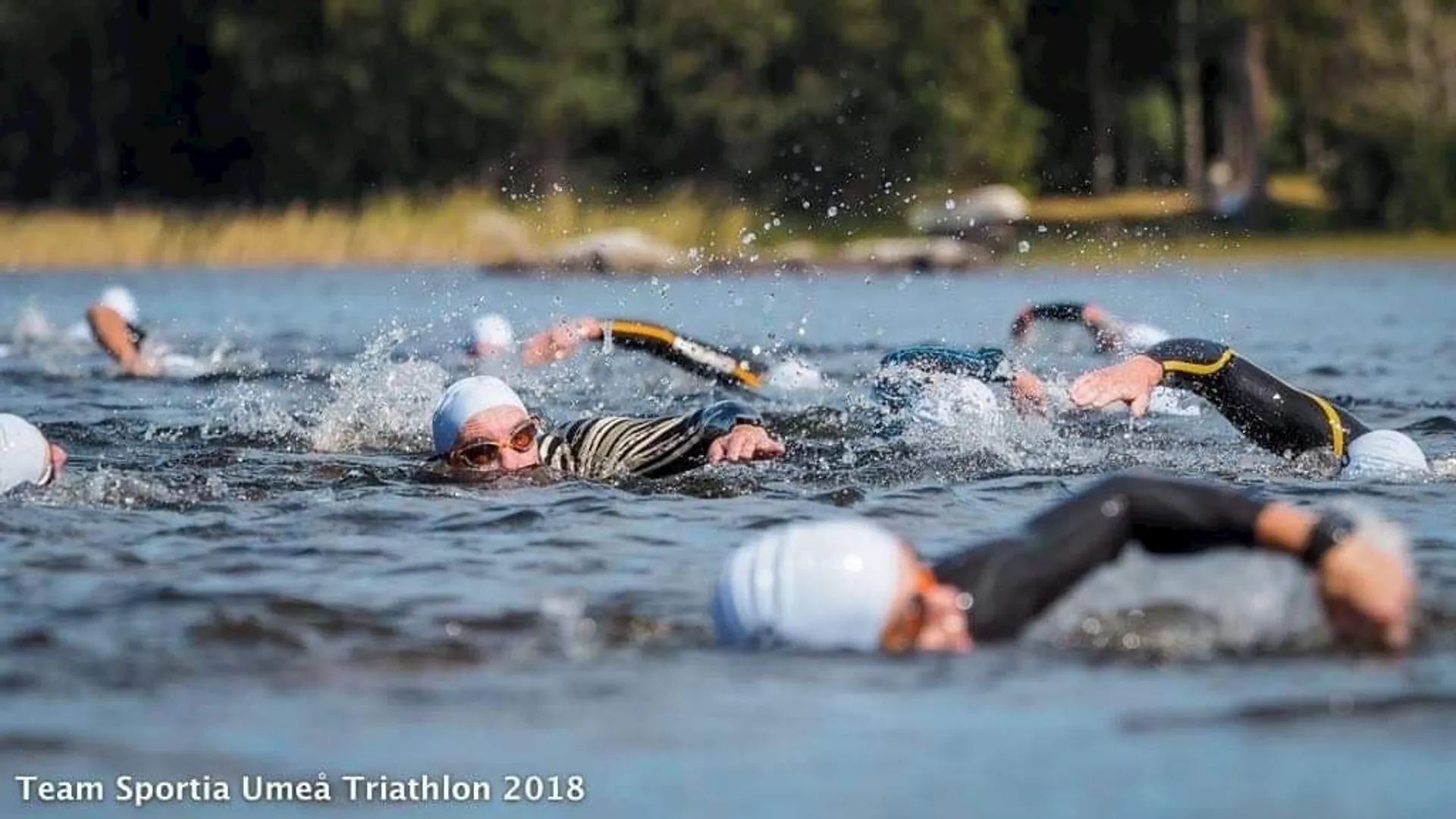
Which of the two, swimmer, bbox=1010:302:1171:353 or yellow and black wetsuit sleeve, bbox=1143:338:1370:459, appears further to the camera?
swimmer, bbox=1010:302:1171:353

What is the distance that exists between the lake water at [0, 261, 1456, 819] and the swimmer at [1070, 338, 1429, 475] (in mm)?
178

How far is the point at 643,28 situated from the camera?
222 ft

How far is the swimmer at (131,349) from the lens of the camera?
68.7 ft

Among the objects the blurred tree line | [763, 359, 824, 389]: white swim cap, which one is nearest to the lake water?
[763, 359, 824, 389]: white swim cap

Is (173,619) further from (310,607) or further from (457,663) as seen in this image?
(457,663)

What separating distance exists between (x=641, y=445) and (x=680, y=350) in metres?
2.12

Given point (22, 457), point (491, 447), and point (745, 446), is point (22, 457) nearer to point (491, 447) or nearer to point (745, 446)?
point (491, 447)

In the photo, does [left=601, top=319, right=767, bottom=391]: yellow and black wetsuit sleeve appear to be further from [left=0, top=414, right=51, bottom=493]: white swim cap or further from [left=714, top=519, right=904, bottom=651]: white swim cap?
[left=714, top=519, right=904, bottom=651]: white swim cap

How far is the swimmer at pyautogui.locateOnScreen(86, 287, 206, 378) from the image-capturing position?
68.7 ft

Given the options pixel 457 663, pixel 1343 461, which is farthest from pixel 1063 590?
pixel 1343 461

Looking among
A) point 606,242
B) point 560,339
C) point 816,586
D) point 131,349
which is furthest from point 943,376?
point 606,242

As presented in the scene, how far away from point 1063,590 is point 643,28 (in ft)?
198

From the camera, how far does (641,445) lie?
1317 cm

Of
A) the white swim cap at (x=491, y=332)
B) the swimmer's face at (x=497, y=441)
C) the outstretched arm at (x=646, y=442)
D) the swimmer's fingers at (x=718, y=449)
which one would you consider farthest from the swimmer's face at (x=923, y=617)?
the white swim cap at (x=491, y=332)
